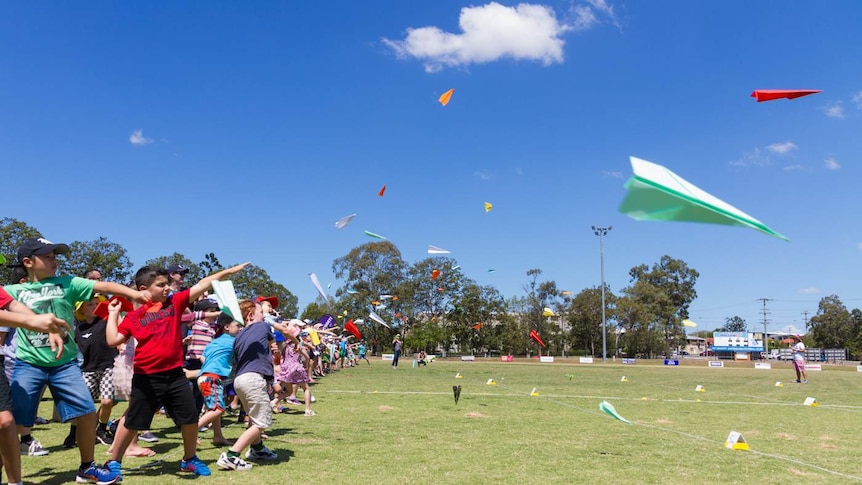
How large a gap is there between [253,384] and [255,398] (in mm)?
152

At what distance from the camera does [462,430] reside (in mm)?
8414

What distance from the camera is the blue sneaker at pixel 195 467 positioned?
5.51m

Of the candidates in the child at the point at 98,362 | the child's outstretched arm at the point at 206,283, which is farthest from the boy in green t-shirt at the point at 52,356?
the child at the point at 98,362

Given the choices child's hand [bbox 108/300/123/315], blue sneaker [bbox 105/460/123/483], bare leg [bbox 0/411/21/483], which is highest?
child's hand [bbox 108/300/123/315]

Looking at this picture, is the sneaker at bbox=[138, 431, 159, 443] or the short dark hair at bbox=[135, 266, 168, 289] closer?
the short dark hair at bbox=[135, 266, 168, 289]

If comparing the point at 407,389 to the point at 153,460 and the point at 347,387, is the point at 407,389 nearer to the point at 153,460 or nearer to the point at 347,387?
the point at 347,387

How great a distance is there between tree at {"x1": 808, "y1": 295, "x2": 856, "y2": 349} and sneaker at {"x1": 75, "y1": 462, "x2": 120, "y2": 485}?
126 meters

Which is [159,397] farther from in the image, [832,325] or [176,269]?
[832,325]

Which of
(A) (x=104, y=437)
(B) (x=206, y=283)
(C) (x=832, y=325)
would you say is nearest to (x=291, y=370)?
(A) (x=104, y=437)

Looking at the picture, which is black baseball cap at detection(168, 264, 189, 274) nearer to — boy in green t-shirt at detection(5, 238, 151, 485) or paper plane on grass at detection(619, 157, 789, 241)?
boy in green t-shirt at detection(5, 238, 151, 485)

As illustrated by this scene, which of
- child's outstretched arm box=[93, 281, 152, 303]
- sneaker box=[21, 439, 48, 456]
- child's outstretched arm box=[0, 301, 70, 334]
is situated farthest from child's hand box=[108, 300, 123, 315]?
sneaker box=[21, 439, 48, 456]

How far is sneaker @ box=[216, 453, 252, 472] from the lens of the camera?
5.78 metres

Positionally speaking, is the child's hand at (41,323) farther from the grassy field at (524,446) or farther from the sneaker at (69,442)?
the sneaker at (69,442)

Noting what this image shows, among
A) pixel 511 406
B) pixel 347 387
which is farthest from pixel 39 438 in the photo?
pixel 347 387
